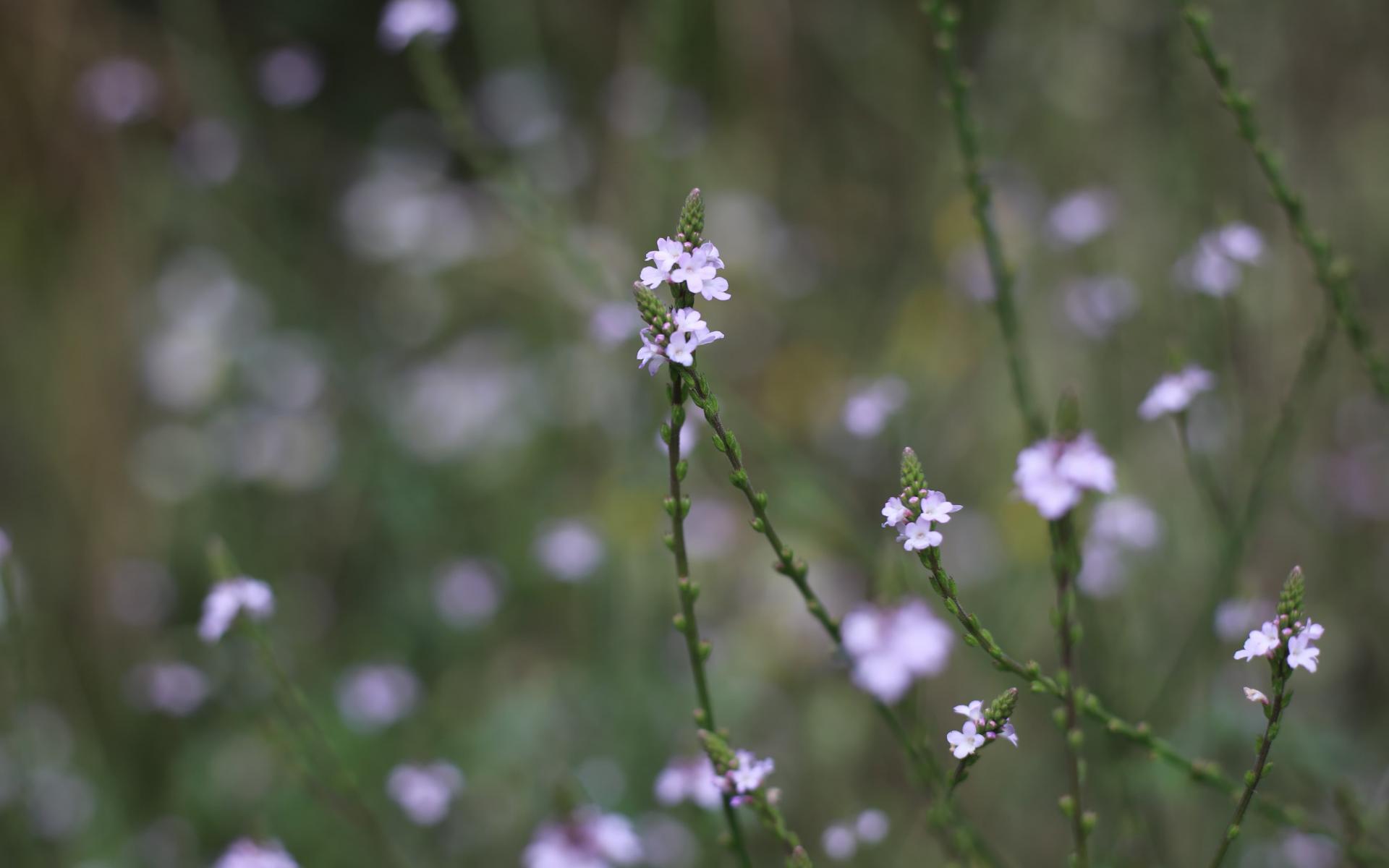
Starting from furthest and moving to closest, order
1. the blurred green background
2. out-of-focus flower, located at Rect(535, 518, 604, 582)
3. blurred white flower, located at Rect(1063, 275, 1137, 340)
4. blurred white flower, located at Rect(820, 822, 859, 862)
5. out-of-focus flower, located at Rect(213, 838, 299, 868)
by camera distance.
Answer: out-of-focus flower, located at Rect(535, 518, 604, 582)
the blurred green background
blurred white flower, located at Rect(1063, 275, 1137, 340)
out-of-focus flower, located at Rect(213, 838, 299, 868)
blurred white flower, located at Rect(820, 822, 859, 862)

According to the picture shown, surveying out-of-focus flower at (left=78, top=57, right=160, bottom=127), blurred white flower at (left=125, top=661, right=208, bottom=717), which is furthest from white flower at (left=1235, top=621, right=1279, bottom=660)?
out-of-focus flower at (left=78, top=57, right=160, bottom=127)

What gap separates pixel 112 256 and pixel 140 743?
6.93 feet

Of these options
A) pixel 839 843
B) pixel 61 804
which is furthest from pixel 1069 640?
pixel 61 804

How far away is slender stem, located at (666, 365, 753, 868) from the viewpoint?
1.14 meters

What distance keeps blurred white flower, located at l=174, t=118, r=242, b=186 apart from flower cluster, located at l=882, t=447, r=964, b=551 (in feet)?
9.93

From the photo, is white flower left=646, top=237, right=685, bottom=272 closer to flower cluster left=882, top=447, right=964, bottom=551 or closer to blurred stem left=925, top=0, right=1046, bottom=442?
flower cluster left=882, top=447, right=964, bottom=551

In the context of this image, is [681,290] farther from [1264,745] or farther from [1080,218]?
[1080,218]

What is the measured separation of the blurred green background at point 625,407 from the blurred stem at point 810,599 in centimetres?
9

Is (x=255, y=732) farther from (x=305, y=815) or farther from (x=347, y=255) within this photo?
(x=347, y=255)

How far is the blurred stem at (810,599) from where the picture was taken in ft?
3.69

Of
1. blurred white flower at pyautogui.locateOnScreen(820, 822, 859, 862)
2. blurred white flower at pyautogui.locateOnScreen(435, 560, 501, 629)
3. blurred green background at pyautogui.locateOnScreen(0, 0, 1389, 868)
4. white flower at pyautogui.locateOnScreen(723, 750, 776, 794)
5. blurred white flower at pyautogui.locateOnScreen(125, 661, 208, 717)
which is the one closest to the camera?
white flower at pyautogui.locateOnScreen(723, 750, 776, 794)

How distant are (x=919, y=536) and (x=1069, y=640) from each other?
175 mm

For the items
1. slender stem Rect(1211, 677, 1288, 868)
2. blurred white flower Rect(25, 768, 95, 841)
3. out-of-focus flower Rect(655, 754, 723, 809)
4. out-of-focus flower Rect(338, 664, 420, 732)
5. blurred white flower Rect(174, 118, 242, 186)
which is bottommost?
slender stem Rect(1211, 677, 1288, 868)

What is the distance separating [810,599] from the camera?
124cm
